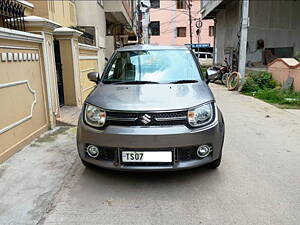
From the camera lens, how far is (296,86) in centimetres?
920

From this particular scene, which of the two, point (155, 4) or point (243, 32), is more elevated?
point (155, 4)

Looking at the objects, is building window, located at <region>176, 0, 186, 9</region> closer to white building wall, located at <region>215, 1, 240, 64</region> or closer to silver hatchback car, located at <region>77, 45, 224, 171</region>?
white building wall, located at <region>215, 1, 240, 64</region>

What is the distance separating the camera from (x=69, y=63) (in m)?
6.66

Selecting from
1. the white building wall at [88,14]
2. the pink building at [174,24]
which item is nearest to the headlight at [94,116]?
the white building wall at [88,14]

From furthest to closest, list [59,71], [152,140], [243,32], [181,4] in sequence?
1. [181,4]
2. [243,32]
3. [59,71]
4. [152,140]

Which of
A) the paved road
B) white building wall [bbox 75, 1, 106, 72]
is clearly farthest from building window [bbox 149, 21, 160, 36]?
the paved road

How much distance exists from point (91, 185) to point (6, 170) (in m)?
1.16

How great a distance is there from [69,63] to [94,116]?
12.8 ft

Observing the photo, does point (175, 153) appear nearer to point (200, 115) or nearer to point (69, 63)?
point (200, 115)

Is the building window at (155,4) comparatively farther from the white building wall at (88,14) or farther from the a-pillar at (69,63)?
the a-pillar at (69,63)

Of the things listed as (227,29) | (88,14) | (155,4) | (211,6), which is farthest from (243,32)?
(155,4)

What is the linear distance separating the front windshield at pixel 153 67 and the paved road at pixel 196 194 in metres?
1.28

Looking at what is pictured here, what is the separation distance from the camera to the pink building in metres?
38.6

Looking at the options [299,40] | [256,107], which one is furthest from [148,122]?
[299,40]
